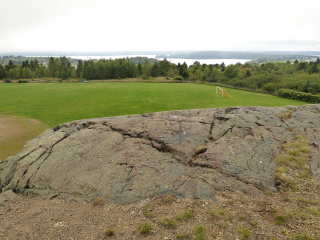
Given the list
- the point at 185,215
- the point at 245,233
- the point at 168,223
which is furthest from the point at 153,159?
the point at 245,233

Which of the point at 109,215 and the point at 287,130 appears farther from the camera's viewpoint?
the point at 287,130

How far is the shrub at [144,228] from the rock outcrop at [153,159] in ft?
5.01

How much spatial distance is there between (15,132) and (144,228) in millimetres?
22508

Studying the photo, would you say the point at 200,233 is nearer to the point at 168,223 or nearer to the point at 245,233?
the point at 168,223

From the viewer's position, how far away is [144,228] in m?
7.47

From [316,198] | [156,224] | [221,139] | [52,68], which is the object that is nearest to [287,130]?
[221,139]

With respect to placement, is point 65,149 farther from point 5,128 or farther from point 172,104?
point 172,104

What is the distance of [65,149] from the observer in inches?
496

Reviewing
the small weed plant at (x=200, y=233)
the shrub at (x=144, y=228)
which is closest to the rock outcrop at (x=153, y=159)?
the shrub at (x=144, y=228)

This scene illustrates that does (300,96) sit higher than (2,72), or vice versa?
(2,72)

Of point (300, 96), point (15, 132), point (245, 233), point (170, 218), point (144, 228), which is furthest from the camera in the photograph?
point (300, 96)

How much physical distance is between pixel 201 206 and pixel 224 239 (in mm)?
1669

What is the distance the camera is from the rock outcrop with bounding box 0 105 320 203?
9.74 metres

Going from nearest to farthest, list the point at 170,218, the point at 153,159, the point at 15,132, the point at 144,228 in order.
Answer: the point at 144,228 → the point at 170,218 → the point at 153,159 → the point at 15,132
